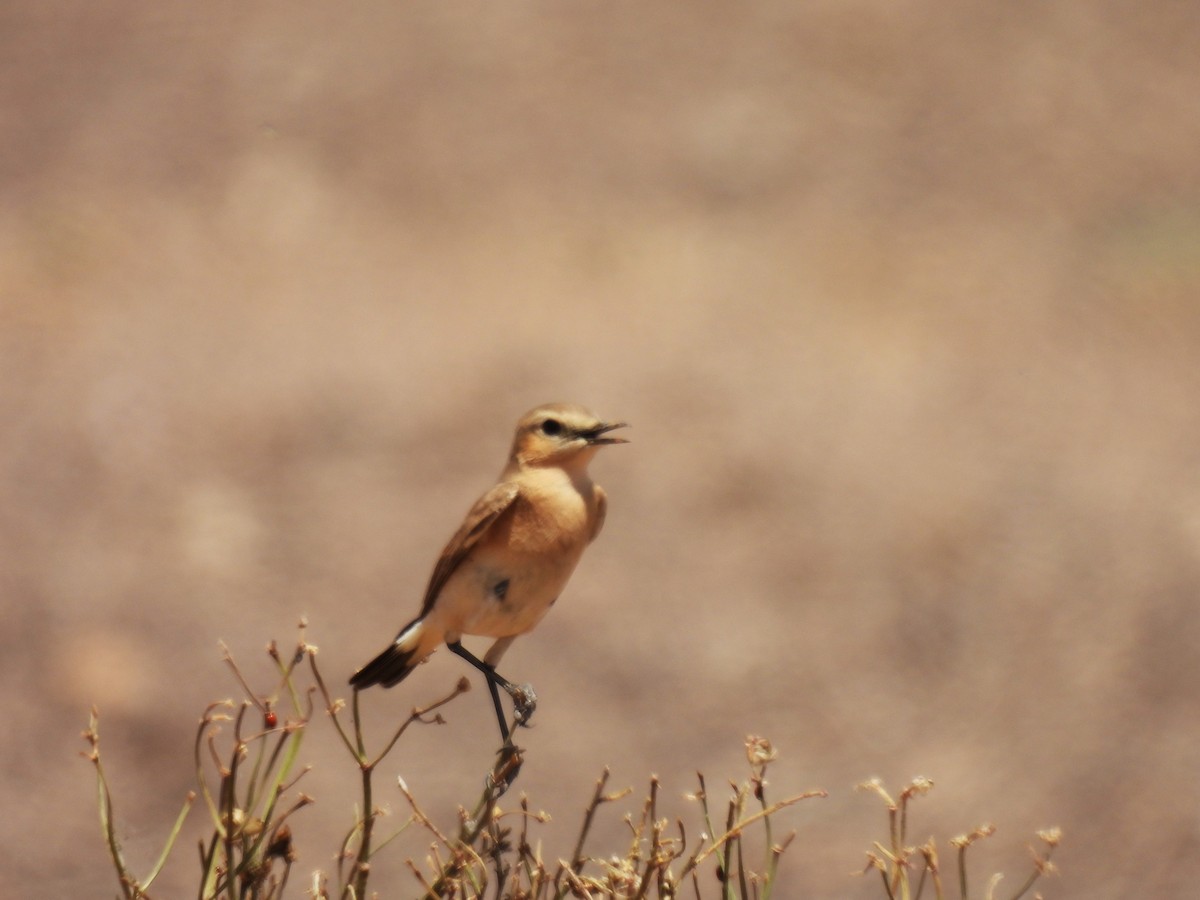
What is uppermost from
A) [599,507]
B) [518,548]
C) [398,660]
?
[599,507]

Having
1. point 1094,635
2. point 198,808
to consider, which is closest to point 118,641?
point 198,808

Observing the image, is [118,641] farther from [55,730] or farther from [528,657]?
[528,657]

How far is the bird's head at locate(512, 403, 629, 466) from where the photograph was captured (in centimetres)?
260

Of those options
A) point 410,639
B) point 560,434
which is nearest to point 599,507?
point 560,434

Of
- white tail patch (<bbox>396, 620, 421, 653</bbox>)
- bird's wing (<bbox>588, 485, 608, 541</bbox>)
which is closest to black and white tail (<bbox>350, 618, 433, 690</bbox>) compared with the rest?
white tail patch (<bbox>396, 620, 421, 653</bbox>)

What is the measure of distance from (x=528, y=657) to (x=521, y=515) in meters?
3.19

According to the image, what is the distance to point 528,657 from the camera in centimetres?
569

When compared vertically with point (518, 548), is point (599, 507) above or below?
above

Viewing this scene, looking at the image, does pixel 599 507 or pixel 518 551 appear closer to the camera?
pixel 518 551

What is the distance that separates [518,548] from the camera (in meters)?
2.56

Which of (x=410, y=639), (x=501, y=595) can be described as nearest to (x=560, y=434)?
(x=501, y=595)

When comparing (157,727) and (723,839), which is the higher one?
(157,727)

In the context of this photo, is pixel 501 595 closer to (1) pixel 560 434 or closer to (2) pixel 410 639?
(2) pixel 410 639

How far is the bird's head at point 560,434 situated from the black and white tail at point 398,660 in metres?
0.40
